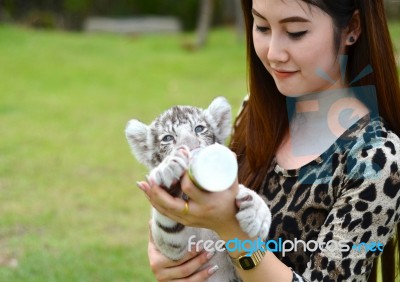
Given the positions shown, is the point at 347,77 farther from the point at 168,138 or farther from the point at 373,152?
the point at 168,138

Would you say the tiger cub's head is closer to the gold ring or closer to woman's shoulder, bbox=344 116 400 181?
the gold ring

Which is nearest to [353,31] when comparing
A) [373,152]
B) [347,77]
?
[347,77]

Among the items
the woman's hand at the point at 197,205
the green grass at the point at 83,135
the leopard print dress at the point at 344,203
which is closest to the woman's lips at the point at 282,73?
the leopard print dress at the point at 344,203

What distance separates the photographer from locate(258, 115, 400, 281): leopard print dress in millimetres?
1819

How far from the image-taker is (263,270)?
1770 millimetres

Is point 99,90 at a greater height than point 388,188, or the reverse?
point 388,188

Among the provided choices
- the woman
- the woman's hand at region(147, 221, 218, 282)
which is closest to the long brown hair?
the woman

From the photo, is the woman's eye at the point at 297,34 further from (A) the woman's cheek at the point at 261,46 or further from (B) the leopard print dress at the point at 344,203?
(B) the leopard print dress at the point at 344,203

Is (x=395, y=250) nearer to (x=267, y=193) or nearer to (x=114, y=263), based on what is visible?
(x=267, y=193)

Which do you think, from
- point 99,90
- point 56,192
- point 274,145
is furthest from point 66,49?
point 274,145

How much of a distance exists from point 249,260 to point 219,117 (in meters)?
0.44

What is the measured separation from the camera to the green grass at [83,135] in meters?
4.57

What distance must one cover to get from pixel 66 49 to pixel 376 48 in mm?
10527

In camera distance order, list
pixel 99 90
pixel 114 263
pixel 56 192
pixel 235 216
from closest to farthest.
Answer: pixel 235 216 → pixel 114 263 → pixel 56 192 → pixel 99 90
